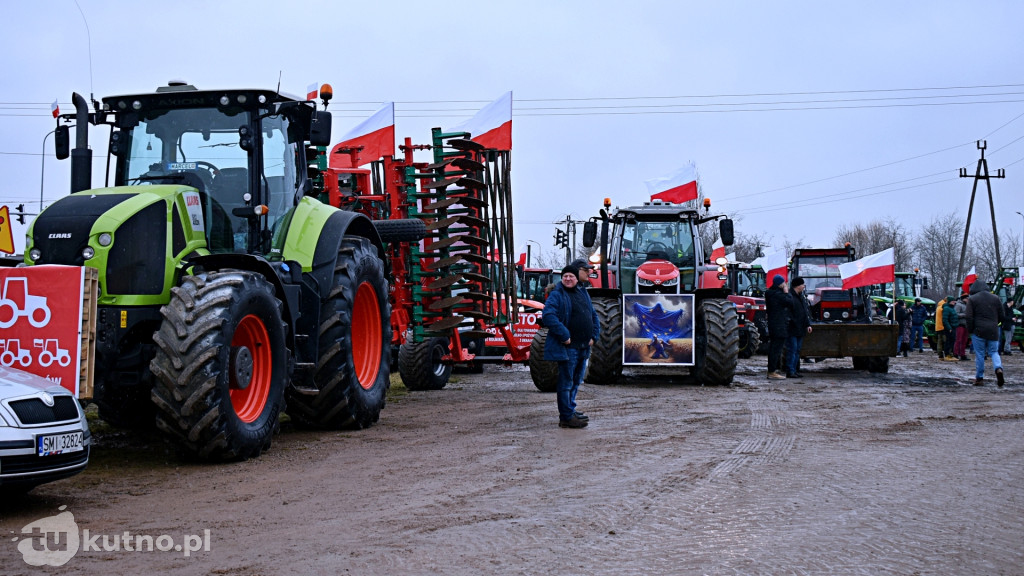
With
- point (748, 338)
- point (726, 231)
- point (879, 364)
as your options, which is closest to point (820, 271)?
point (748, 338)

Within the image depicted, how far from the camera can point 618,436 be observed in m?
9.62

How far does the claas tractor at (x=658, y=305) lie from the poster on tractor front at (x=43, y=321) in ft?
26.6

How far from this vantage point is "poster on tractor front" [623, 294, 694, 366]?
16.0 m

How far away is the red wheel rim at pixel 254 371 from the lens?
8.06 m

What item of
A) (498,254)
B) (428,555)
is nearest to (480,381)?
(498,254)

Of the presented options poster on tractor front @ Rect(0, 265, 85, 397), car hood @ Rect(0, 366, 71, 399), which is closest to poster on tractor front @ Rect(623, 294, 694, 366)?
poster on tractor front @ Rect(0, 265, 85, 397)

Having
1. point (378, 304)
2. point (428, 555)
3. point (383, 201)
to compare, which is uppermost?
point (383, 201)

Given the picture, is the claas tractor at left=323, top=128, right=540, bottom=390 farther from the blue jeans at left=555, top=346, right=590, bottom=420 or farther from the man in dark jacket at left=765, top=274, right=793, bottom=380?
the man in dark jacket at left=765, top=274, right=793, bottom=380

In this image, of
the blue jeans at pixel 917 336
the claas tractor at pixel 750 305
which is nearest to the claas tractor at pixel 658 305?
the claas tractor at pixel 750 305

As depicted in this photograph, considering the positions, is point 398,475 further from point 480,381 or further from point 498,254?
point 480,381

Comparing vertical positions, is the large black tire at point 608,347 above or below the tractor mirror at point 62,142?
below

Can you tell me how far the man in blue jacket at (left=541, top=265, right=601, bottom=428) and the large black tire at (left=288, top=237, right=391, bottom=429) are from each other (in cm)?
172

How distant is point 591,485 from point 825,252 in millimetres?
18806

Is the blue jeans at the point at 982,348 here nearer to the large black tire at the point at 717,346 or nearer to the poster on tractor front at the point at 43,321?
the large black tire at the point at 717,346
